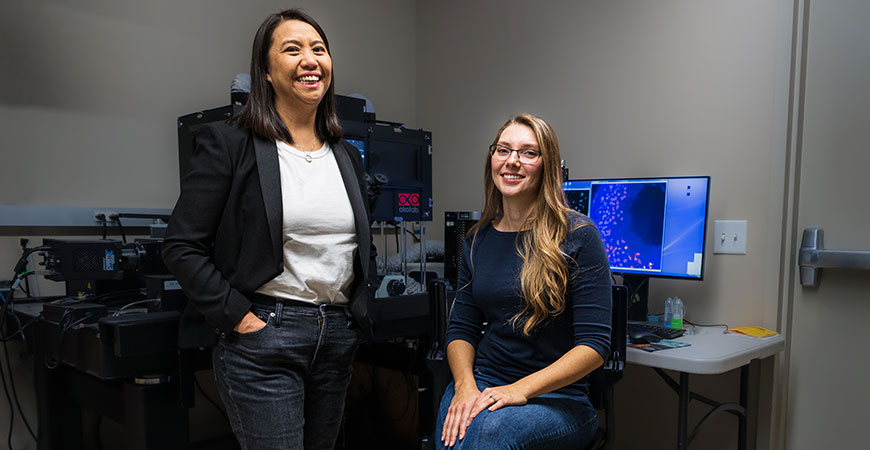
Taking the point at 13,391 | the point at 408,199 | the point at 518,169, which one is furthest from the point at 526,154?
the point at 13,391

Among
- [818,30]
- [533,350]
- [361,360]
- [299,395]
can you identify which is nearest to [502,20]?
[818,30]

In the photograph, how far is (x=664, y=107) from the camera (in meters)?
2.27

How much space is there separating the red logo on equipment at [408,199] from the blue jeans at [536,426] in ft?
2.91

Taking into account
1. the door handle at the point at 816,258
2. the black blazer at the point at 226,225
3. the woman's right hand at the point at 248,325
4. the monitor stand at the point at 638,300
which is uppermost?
the black blazer at the point at 226,225

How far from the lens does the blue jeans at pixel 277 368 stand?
3.93 ft

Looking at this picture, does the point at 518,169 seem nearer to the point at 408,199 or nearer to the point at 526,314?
the point at 526,314

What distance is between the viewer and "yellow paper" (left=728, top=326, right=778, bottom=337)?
188 cm

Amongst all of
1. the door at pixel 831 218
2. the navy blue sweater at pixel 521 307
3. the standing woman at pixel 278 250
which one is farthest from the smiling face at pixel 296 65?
the door at pixel 831 218

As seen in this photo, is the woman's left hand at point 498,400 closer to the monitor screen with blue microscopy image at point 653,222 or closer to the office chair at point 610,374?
the office chair at point 610,374

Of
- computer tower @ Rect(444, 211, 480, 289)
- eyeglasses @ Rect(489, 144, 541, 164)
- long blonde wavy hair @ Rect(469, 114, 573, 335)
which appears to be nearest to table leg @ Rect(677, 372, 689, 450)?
long blonde wavy hair @ Rect(469, 114, 573, 335)

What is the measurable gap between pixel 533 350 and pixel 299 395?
55cm

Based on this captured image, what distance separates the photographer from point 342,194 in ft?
4.44

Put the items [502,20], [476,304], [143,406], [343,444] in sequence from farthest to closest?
[502,20], [343,444], [143,406], [476,304]

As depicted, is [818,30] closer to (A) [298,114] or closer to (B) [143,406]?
(A) [298,114]
